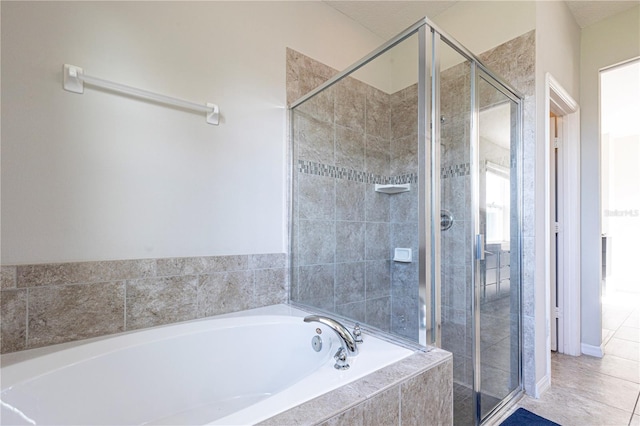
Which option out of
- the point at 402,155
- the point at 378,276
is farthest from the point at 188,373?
the point at 402,155

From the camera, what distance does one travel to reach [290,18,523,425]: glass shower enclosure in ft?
4.37

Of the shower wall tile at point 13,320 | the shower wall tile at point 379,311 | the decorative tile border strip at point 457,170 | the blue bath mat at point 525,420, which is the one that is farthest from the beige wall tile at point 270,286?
the blue bath mat at point 525,420

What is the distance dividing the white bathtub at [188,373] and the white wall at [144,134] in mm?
402

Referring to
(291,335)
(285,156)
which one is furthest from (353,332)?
(285,156)

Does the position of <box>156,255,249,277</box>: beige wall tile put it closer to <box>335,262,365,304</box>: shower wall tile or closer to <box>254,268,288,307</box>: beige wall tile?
<box>254,268,288,307</box>: beige wall tile

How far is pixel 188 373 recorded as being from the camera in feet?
4.41

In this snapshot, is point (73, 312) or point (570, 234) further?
point (570, 234)

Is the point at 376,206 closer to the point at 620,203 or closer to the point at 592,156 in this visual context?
the point at 592,156

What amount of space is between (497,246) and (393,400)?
4.10 feet

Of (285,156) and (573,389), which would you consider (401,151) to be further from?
(573,389)

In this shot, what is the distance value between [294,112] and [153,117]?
0.86m

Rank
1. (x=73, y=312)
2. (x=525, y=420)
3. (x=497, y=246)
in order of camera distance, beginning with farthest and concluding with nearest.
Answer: (x=497, y=246)
(x=525, y=420)
(x=73, y=312)

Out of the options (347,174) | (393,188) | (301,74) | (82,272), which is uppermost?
(301,74)

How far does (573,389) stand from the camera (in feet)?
6.16
